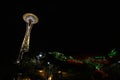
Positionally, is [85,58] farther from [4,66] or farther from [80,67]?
[4,66]

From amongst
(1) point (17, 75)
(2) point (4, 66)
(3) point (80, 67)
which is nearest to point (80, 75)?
(3) point (80, 67)

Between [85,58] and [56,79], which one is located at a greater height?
[85,58]

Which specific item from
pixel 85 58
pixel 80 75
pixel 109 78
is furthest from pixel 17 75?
pixel 109 78

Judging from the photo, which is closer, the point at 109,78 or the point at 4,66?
the point at 109,78

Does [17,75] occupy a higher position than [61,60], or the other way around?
[61,60]

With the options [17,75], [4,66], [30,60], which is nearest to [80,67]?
[30,60]

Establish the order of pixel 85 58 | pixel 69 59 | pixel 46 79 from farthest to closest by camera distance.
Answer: pixel 85 58 → pixel 69 59 → pixel 46 79

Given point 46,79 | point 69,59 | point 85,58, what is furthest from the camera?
point 85,58

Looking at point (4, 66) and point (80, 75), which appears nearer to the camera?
point (80, 75)

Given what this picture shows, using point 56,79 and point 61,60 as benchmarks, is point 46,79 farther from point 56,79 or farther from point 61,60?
point 61,60
